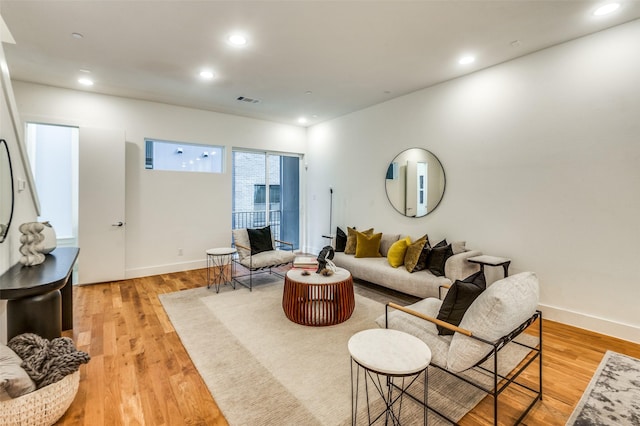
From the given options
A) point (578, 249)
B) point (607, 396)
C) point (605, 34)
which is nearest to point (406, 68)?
point (605, 34)

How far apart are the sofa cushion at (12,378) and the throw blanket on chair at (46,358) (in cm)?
5

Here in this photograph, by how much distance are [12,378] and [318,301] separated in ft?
7.66

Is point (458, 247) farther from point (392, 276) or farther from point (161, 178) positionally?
point (161, 178)

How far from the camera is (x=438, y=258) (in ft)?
12.6

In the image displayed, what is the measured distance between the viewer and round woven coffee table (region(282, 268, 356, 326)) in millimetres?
3209

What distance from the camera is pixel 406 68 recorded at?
3.88 metres

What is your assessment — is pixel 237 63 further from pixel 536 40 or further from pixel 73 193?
pixel 73 193

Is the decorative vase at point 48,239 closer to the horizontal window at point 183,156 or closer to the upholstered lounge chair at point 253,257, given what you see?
the upholstered lounge chair at point 253,257

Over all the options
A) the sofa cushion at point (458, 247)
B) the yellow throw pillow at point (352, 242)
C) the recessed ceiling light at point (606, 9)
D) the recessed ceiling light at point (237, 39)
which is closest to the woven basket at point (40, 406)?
the recessed ceiling light at point (237, 39)

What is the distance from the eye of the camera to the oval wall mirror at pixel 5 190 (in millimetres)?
2367

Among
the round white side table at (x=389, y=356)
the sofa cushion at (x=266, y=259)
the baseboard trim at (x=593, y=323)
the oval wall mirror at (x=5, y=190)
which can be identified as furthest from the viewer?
the sofa cushion at (x=266, y=259)

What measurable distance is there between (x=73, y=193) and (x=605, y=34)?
7.90 meters

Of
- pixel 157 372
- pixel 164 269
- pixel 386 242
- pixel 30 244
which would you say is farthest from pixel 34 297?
pixel 386 242

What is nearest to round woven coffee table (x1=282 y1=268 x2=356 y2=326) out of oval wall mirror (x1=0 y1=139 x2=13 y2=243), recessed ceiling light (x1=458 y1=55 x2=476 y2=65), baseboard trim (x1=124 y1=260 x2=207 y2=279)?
oval wall mirror (x1=0 y1=139 x2=13 y2=243)
